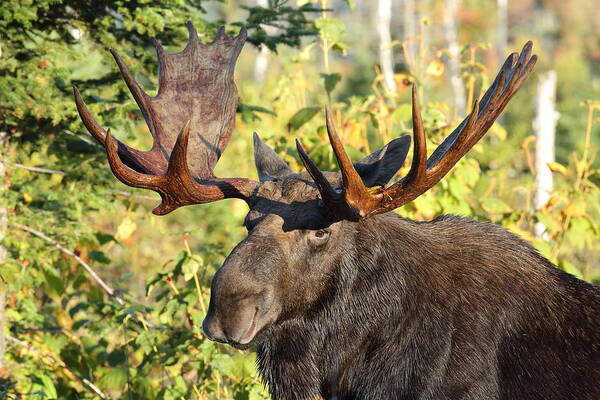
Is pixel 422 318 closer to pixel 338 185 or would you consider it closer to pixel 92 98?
pixel 338 185

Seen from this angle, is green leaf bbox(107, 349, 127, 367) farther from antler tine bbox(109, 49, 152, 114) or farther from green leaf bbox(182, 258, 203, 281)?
antler tine bbox(109, 49, 152, 114)

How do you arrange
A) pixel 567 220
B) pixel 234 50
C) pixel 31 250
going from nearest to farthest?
pixel 234 50, pixel 31 250, pixel 567 220

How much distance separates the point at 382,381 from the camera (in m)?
4.02

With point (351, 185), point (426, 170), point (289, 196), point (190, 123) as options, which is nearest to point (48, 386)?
point (190, 123)

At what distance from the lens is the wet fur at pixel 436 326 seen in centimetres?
394

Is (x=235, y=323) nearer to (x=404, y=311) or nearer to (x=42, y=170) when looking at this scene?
(x=404, y=311)

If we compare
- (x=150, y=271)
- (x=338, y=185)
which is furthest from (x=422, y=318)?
(x=150, y=271)

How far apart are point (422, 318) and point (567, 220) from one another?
3054 mm

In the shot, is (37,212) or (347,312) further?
(37,212)

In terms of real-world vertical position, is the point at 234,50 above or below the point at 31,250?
above

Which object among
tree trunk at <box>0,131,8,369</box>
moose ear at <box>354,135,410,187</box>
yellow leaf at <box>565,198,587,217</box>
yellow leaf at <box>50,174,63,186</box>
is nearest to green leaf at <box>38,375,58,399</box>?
tree trunk at <box>0,131,8,369</box>

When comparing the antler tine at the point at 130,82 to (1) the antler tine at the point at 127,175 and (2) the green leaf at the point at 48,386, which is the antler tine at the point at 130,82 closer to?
(1) the antler tine at the point at 127,175

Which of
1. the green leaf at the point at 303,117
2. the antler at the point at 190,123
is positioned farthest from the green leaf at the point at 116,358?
the antler at the point at 190,123

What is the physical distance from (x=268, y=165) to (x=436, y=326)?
1.12 meters
